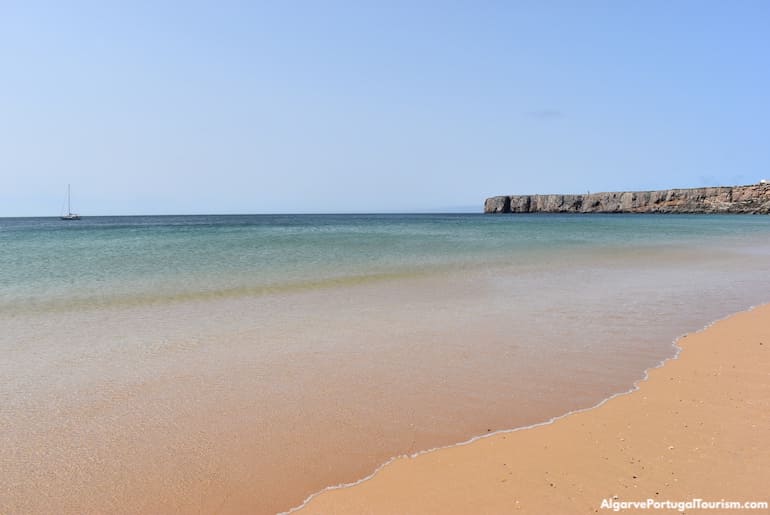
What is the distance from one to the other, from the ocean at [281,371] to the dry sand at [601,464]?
0.26m

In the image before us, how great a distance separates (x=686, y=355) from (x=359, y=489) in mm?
4873

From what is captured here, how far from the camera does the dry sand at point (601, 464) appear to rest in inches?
121

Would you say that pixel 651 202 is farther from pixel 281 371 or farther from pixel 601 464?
pixel 601 464

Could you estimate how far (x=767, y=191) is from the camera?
9344 centimetres

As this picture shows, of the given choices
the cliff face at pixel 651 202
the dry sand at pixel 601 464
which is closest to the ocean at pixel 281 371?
the dry sand at pixel 601 464

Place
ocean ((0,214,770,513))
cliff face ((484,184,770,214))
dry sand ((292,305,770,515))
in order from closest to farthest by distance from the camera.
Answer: dry sand ((292,305,770,515)) < ocean ((0,214,770,513)) < cliff face ((484,184,770,214))

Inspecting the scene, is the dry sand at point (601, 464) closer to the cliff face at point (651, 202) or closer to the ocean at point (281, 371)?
the ocean at point (281, 371)

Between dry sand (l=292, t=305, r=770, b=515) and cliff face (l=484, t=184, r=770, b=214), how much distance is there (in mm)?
111711

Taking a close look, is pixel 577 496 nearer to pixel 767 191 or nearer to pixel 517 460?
pixel 517 460

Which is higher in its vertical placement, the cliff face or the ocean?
the cliff face

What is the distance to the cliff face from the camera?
96.8 m

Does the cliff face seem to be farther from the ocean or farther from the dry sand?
the dry sand

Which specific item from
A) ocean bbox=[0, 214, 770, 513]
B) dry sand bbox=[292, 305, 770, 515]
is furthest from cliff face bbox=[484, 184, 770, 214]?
dry sand bbox=[292, 305, 770, 515]

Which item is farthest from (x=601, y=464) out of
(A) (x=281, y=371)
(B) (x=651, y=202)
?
(B) (x=651, y=202)
